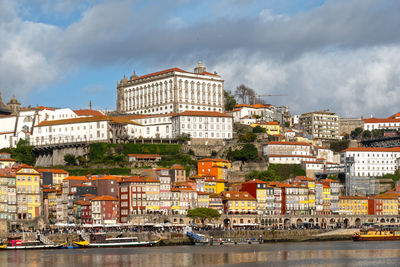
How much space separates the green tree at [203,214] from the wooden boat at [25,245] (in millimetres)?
15879

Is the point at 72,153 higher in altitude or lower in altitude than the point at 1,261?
higher

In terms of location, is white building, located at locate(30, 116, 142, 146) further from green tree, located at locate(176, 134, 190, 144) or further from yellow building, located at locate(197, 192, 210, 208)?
yellow building, located at locate(197, 192, 210, 208)

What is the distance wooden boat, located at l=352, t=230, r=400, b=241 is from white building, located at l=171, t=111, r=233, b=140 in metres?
32.7

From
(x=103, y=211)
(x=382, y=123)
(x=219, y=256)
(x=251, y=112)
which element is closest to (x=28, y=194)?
(x=103, y=211)

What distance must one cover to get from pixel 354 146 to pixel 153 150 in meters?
34.3

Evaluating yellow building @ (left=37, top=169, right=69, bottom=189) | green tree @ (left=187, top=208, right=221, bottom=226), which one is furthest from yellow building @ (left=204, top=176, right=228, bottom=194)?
yellow building @ (left=37, top=169, right=69, bottom=189)

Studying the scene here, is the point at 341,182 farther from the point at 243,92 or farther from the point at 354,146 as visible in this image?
the point at 243,92

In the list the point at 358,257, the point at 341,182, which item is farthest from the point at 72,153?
the point at 358,257

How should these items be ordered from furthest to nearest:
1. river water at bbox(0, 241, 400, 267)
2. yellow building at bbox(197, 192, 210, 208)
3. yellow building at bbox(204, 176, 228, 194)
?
yellow building at bbox(204, 176, 228, 194) < yellow building at bbox(197, 192, 210, 208) < river water at bbox(0, 241, 400, 267)

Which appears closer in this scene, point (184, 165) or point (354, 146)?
point (184, 165)

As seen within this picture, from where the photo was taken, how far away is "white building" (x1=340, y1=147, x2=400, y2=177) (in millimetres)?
116625

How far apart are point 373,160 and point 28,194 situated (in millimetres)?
53259

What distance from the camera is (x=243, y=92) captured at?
152750mm

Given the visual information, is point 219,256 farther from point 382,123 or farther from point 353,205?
point 382,123
